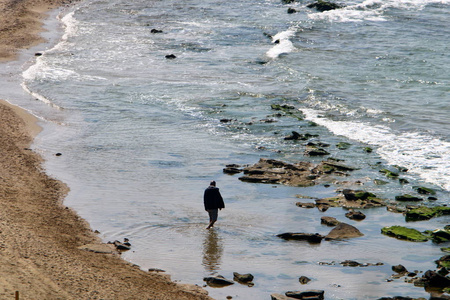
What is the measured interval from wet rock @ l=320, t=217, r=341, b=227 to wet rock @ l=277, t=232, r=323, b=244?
1.07 m

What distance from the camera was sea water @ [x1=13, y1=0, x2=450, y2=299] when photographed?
15.7 m

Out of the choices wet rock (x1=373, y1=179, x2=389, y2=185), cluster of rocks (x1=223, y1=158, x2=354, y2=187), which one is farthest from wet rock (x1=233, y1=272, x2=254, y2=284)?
wet rock (x1=373, y1=179, x2=389, y2=185)

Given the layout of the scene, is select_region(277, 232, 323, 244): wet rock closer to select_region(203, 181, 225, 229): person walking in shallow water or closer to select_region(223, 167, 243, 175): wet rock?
select_region(203, 181, 225, 229): person walking in shallow water

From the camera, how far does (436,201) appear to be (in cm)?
1931

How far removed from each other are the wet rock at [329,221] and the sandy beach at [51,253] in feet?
17.7

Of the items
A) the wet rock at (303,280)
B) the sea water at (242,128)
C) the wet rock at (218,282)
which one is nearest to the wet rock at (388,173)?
the sea water at (242,128)

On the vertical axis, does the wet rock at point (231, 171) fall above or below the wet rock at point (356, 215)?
below

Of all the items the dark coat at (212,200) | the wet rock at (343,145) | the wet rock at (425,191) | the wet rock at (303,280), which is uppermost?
the dark coat at (212,200)

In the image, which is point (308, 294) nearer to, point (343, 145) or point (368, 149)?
point (368, 149)

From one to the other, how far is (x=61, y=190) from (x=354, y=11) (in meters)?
47.8

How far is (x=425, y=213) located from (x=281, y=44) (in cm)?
3028

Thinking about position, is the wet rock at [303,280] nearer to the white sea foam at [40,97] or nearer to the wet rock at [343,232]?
the wet rock at [343,232]

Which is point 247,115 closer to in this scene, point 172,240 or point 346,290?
point 172,240

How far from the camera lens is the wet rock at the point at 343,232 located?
1659 cm
